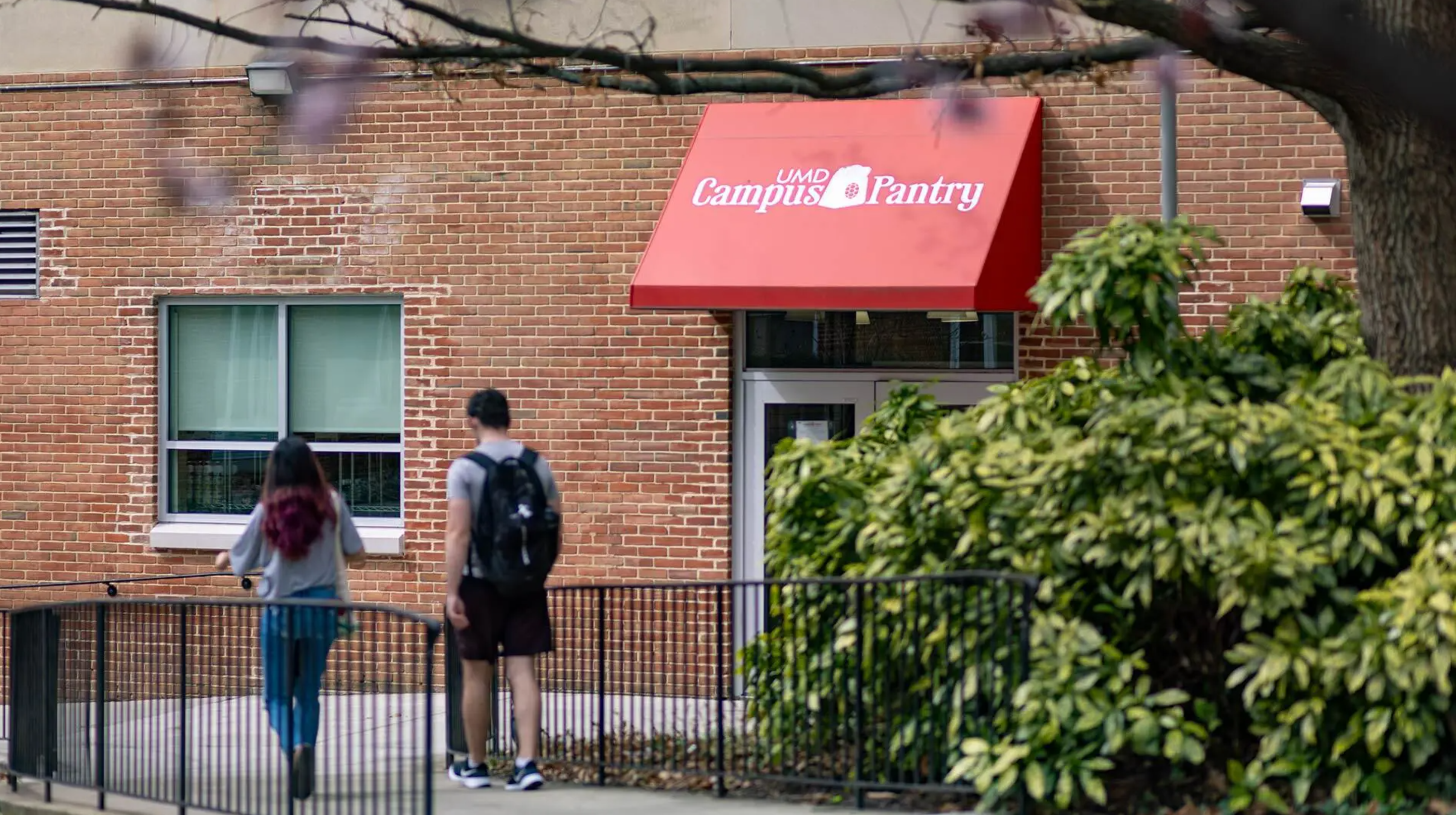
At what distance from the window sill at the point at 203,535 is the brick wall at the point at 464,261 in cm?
12

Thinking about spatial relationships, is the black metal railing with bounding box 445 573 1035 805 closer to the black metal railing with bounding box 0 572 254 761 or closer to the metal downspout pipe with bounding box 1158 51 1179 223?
the metal downspout pipe with bounding box 1158 51 1179 223

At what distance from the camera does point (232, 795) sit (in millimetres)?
7691

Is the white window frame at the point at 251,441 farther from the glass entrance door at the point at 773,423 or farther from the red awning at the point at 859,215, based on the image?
the red awning at the point at 859,215

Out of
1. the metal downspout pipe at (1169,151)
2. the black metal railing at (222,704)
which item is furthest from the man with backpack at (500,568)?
the metal downspout pipe at (1169,151)

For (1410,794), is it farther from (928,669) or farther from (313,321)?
(313,321)

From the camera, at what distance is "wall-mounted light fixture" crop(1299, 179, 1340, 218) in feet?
35.9

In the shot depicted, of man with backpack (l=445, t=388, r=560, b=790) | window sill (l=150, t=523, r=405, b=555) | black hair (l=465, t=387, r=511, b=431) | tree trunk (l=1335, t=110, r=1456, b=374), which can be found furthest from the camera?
window sill (l=150, t=523, r=405, b=555)

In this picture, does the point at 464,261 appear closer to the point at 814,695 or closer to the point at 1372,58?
the point at 814,695

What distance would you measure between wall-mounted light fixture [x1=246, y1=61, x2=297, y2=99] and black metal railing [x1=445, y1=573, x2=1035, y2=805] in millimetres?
5096

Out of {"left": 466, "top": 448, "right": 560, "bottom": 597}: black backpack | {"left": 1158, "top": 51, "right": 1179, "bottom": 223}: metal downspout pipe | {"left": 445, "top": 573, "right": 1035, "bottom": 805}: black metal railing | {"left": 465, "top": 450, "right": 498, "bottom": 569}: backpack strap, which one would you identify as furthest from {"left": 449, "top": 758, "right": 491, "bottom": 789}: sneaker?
{"left": 1158, "top": 51, "right": 1179, "bottom": 223}: metal downspout pipe

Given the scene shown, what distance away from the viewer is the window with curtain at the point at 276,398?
42.4 feet

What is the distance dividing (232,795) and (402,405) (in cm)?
536

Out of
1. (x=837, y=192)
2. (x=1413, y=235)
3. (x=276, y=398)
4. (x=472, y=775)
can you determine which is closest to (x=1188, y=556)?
(x=1413, y=235)

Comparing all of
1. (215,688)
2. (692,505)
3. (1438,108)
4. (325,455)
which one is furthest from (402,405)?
(1438,108)
